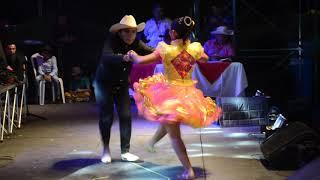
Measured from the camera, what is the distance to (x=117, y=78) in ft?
23.0

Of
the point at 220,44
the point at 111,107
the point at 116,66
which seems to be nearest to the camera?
the point at 116,66

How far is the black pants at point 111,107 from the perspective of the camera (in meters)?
7.03

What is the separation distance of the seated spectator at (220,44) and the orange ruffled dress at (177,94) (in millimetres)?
5971

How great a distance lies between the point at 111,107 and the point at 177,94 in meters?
1.27

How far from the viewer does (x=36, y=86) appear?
14312 mm

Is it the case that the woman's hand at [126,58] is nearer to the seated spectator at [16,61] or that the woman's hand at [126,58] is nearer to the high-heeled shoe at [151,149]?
the high-heeled shoe at [151,149]

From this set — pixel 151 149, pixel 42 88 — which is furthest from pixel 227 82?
pixel 42 88

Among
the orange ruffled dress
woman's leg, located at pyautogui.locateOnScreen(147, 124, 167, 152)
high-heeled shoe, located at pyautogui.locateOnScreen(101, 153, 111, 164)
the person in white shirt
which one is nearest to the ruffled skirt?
the orange ruffled dress

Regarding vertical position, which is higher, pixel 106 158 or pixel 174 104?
pixel 174 104

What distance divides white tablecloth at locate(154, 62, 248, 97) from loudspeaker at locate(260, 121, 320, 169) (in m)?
4.51

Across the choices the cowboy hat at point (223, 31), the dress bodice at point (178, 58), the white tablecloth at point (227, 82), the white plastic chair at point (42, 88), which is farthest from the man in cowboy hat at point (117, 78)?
the white plastic chair at point (42, 88)

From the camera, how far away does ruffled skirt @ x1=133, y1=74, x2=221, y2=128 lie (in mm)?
6051

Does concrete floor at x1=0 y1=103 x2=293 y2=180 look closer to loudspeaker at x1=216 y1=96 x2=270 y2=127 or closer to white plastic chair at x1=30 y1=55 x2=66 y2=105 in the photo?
loudspeaker at x1=216 y1=96 x2=270 y2=127

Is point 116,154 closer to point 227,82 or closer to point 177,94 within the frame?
point 177,94
